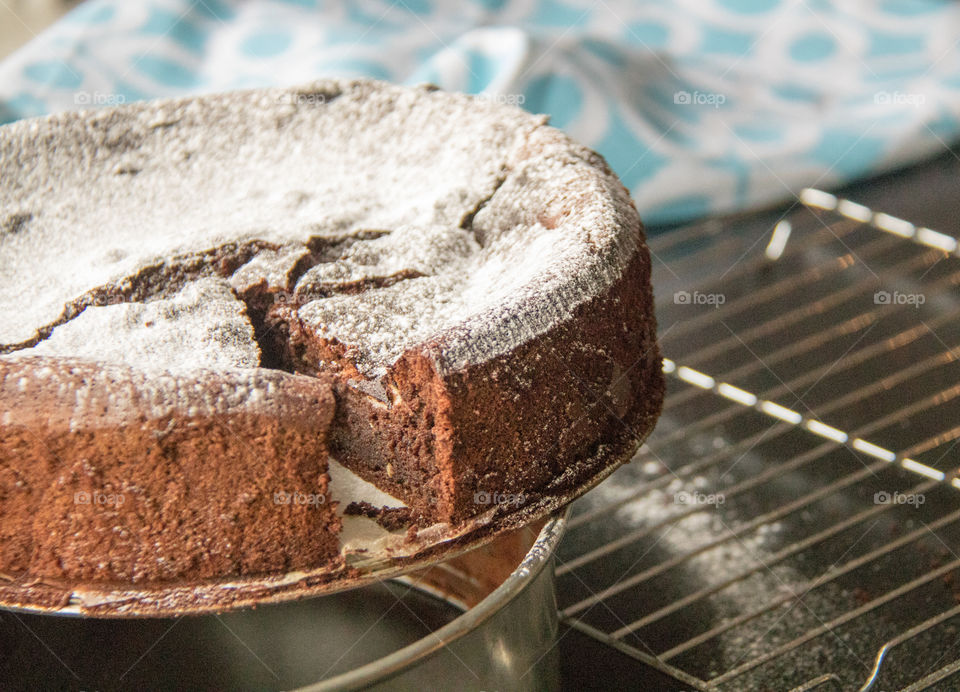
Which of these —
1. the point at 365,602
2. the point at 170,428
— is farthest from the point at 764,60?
the point at 170,428

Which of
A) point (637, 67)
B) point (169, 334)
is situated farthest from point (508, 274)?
point (637, 67)

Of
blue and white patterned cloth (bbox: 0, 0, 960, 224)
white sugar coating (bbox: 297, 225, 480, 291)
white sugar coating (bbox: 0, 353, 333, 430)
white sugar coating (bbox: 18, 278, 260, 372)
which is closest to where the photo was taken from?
white sugar coating (bbox: 0, 353, 333, 430)

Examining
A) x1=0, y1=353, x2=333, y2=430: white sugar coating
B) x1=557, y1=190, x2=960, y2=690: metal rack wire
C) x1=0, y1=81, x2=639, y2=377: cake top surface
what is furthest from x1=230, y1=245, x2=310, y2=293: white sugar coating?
x1=557, y1=190, x2=960, y2=690: metal rack wire

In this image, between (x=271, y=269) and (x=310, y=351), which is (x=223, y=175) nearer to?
(x=271, y=269)

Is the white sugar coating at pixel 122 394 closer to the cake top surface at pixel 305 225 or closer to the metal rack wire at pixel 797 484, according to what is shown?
the cake top surface at pixel 305 225

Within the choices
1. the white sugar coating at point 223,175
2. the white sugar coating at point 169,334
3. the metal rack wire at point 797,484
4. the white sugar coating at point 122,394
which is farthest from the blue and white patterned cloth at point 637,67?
the white sugar coating at point 122,394

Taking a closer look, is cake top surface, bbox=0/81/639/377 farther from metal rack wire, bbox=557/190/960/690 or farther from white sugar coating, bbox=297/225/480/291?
metal rack wire, bbox=557/190/960/690

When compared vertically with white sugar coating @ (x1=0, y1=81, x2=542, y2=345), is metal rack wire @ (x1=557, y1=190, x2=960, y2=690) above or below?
below

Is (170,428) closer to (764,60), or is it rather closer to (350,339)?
(350,339)
